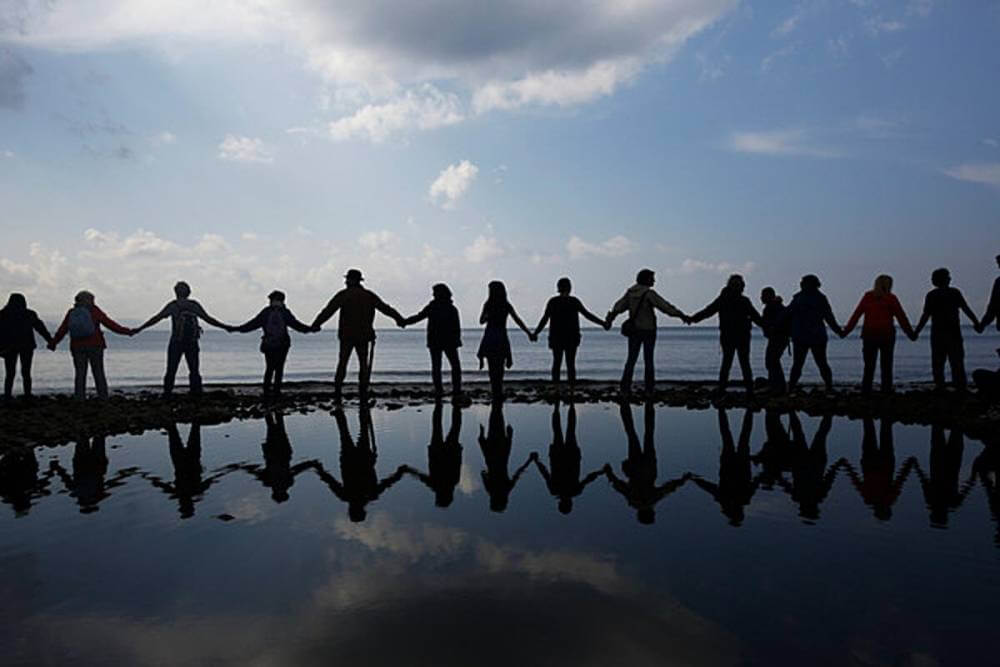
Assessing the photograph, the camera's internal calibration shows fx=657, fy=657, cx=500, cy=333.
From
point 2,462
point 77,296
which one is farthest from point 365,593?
point 77,296

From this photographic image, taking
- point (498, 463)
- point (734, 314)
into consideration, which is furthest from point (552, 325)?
point (498, 463)

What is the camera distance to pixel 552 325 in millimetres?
16625

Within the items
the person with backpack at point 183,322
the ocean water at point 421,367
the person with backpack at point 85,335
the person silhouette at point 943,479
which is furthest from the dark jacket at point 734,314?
the ocean water at point 421,367

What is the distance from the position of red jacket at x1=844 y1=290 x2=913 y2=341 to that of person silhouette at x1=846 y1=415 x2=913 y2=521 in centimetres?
466

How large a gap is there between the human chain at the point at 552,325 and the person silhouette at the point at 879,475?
4.95m

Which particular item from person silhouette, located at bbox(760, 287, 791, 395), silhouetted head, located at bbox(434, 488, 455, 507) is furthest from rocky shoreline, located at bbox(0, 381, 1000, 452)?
silhouetted head, located at bbox(434, 488, 455, 507)

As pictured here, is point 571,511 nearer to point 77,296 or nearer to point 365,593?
point 365,593

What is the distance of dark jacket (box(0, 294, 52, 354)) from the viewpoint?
15.1 metres

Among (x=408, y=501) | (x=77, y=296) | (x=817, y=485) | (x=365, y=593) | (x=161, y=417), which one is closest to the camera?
(x=365, y=593)

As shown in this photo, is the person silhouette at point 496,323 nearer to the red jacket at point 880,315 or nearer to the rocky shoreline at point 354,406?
the rocky shoreline at point 354,406

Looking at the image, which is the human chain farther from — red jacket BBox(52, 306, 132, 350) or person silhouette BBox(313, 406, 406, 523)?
person silhouette BBox(313, 406, 406, 523)

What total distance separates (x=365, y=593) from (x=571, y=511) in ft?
8.20

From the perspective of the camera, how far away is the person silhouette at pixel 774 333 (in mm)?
16078

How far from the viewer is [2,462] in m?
8.85
